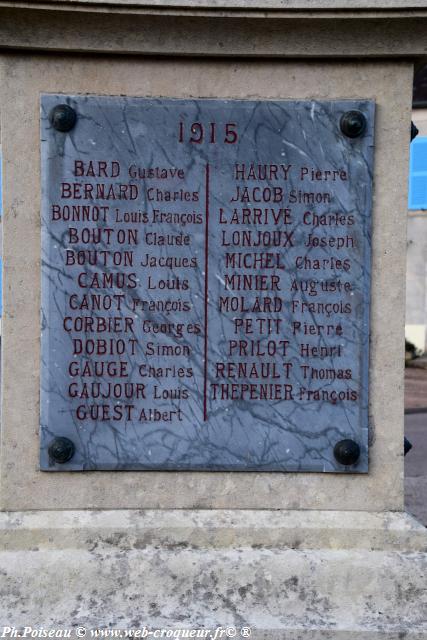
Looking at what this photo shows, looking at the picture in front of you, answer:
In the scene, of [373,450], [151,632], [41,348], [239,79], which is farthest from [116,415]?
[239,79]

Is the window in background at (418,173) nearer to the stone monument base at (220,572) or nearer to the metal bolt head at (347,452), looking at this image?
the metal bolt head at (347,452)

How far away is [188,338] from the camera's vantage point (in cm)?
281

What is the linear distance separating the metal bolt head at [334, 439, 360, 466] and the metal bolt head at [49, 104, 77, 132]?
1502 mm

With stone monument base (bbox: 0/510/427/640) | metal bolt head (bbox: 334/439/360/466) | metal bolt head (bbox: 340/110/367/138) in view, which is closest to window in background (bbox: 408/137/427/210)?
metal bolt head (bbox: 340/110/367/138)

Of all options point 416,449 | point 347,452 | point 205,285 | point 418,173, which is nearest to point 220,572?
point 347,452

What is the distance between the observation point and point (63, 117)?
8.94 ft

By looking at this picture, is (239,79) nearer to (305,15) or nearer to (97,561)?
(305,15)

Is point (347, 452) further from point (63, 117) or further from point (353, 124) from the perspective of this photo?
point (63, 117)

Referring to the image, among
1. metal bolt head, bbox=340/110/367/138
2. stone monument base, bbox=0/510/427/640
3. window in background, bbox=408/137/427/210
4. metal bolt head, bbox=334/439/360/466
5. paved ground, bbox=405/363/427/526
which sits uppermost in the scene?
window in background, bbox=408/137/427/210

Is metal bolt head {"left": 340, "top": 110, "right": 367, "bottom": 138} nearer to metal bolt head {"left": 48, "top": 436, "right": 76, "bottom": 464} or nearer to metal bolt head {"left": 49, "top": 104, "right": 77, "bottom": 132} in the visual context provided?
metal bolt head {"left": 49, "top": 104, "right": 77, "bottom": 132}

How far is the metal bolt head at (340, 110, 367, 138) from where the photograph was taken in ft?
9.03

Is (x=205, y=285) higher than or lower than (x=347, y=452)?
higher

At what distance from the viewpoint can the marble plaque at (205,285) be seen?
2775 millimetres

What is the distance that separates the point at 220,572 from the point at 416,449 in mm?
4819
